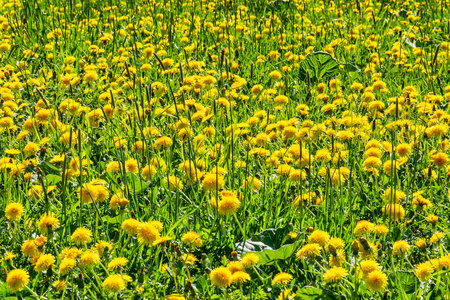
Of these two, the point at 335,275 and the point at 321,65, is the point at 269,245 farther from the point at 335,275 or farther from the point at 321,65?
the point at 321,65

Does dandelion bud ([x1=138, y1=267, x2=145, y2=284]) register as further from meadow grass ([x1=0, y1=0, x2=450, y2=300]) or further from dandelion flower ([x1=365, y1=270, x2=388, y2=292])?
dandelion flower ([x1=365, y1=270, x2=388, y2=292])

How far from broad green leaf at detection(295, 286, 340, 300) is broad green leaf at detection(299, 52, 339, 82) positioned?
2.37 m

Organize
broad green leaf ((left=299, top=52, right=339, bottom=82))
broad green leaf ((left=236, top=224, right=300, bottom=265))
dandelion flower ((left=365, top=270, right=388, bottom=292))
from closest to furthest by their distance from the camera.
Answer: dandelion flower ((left=365, top=270, right=388, bottom=292))
broad green leaf ((left=236, top=224, right=300, bottom=265))
broad green leaf ((left=299, top=52, right=339, bottom=82))

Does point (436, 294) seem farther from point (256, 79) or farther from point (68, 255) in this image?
point (256, 79)

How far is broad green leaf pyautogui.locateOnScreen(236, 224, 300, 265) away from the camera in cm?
174

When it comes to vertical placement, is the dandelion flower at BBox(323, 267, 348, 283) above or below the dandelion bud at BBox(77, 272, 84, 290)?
above

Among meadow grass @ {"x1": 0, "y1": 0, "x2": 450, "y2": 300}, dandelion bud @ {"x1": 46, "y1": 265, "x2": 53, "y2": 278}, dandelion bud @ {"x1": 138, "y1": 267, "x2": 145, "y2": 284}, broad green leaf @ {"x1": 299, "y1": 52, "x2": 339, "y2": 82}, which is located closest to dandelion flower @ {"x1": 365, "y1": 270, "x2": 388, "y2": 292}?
meadow grass @ {"x1": 0, "y1": 0, "x2": 450, "y2": 300}

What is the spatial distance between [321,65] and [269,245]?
2.16 metres

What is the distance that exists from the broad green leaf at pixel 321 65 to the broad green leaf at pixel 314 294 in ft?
7.78

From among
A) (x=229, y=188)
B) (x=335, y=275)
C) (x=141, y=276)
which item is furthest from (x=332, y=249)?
(x=229, y=188)

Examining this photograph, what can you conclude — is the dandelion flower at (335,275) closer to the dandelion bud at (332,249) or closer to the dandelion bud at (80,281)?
the dandelion bud at (332,249)

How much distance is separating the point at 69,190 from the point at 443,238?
1.53m

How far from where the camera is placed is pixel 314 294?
1561 millimetres

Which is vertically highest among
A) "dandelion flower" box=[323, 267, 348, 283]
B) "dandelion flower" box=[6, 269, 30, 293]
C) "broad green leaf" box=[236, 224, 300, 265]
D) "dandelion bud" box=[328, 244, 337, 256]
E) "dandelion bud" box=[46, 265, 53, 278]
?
"dandelion bud" box=[328, 244, 337, 256]
